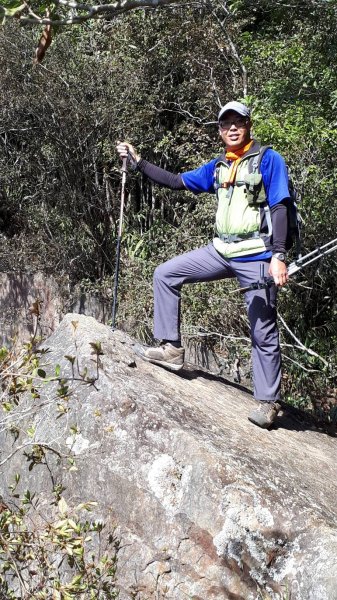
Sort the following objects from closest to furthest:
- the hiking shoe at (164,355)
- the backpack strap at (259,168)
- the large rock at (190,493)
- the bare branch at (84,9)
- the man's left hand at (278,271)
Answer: the bare branch at (84,9) < the large rock at (190,493) < the man's left hand at (278,271) < the backpack strap at (259,168) < the hiking shoe at (164,355)

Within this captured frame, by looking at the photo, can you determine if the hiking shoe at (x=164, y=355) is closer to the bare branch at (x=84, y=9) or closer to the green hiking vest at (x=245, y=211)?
the green hiking vest at (x=245, y=211)

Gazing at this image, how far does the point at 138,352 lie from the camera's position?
564cm

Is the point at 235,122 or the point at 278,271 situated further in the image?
the point at 235,122

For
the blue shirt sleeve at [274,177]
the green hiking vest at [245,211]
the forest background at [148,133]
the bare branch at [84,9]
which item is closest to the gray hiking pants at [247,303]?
the green hiking vest at [245,211]

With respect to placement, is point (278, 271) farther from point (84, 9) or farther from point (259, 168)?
point (84, 9)

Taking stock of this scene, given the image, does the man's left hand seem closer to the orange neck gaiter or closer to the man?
the man

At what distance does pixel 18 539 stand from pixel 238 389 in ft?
10.0

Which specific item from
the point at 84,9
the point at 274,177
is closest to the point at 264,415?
the point at 274,177

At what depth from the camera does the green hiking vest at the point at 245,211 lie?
5.16 meters

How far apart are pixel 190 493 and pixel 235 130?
2.30m

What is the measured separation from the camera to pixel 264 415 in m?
5.33

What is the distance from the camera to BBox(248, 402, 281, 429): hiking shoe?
5324 millimetres

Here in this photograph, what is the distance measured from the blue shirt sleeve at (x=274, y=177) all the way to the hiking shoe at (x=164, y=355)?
3.98ft

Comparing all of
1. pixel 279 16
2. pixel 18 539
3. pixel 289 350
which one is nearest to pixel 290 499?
pixel 18 539
